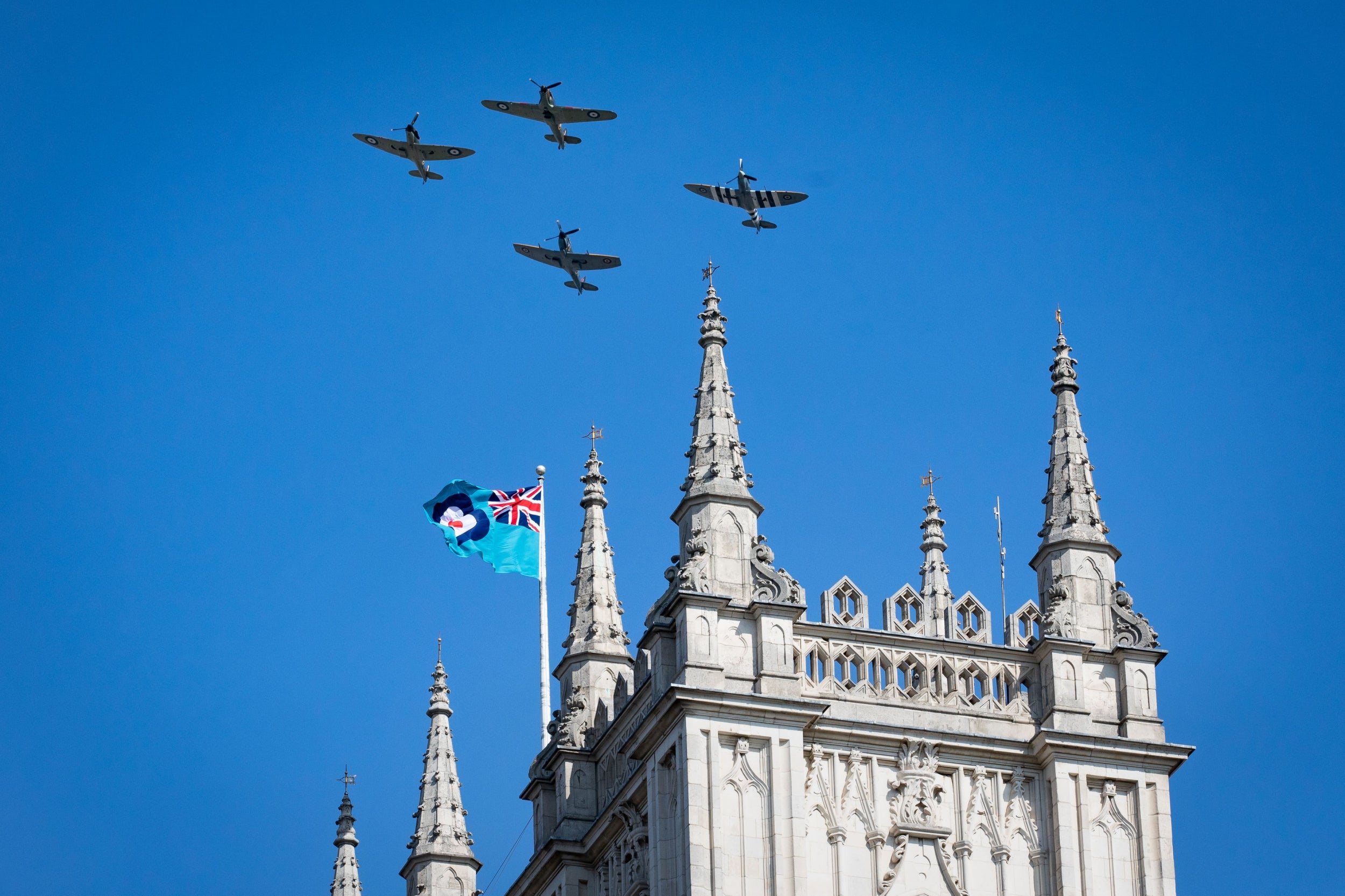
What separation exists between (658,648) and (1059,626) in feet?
24.2

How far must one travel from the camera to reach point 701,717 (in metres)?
51.5

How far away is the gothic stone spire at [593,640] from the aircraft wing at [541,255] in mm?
23293

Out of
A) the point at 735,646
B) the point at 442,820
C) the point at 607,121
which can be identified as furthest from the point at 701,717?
the point at 607,121

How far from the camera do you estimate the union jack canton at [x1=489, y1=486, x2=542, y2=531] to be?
69.1m

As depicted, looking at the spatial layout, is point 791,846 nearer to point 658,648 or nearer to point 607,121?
point 658,648

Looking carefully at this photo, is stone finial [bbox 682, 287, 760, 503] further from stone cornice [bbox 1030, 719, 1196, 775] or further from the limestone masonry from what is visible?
stone cornice [bbox 1030, 719, 1196, 775]

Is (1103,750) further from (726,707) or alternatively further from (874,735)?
(726,707)

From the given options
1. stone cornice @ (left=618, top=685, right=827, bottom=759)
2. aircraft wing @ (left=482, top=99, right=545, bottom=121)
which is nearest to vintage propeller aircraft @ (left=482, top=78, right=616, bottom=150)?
aircraft wing @ (left=482, top=99, right=545, bottom=121)

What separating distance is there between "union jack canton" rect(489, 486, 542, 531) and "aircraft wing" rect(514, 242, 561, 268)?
16.4 meters

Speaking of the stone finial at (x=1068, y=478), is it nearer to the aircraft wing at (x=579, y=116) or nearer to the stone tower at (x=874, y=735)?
A: the stone tower at (x=874, y=735)

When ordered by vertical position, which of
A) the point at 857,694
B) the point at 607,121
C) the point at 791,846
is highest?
the point at 607,121

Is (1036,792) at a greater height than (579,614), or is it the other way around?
(579,614)

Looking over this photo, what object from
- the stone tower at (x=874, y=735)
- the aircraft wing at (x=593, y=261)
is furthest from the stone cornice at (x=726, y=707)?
the aircraft wing at (x=593, y=261)

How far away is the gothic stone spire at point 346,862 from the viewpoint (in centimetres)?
6894
